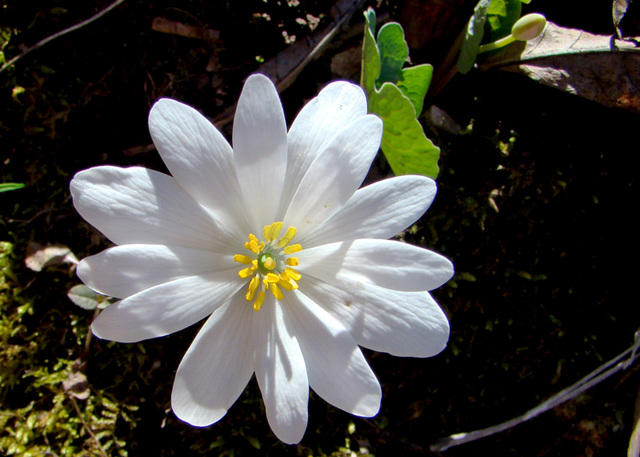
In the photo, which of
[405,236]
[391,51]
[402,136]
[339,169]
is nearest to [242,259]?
[339,169]

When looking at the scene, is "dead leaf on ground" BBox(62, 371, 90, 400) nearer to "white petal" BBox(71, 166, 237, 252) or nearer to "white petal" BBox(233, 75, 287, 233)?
"white petal" BBox(71, 166, 237, 252)

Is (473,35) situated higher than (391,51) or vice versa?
(473,35)

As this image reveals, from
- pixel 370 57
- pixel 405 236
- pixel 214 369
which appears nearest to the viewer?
pixel 214 369

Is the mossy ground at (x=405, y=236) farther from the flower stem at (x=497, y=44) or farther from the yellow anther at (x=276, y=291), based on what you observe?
the yellow anther at (x=276, y=291)

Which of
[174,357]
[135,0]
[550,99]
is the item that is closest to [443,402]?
[174,357]

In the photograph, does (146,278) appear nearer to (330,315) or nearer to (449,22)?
(330,315)

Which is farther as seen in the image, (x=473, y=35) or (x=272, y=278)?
(x=473, y=35)

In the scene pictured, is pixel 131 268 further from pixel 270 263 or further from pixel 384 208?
pixel 384 208
